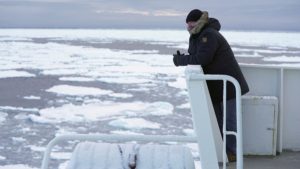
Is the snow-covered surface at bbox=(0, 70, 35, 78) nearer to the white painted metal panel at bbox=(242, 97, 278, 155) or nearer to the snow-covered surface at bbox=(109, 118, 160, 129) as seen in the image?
the snow-covered surface at bbox=(109, 118, 160, 129)

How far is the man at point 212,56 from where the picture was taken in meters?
3.17

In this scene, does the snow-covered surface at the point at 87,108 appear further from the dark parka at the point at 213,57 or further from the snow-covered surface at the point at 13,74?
the dark parka at the point at 213,57

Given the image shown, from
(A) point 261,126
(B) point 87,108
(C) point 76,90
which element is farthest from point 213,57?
(C) point 76,90

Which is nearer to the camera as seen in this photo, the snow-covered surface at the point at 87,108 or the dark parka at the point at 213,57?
the dark parka at the point at 213,57

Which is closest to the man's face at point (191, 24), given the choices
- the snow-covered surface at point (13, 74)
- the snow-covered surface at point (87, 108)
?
the snow-covered surface at point (87, 108)

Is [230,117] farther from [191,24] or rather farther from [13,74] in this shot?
[13,74]

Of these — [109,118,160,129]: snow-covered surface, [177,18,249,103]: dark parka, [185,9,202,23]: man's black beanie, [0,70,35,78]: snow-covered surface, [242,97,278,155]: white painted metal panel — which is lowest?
[109,118,160,129]: snow-covered surface

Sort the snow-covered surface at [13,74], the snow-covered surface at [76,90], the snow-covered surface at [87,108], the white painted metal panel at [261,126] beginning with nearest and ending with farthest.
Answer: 1. the white painted metal panel at [261,126]
2. the snow-covered surface at [87,108]
3. the snow-covered surface at [76,90]
4. the snow-covered surface at [13,74]

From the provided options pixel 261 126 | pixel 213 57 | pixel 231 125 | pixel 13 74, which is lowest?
pixel 13 74

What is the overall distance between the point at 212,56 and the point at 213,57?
5 centimetres

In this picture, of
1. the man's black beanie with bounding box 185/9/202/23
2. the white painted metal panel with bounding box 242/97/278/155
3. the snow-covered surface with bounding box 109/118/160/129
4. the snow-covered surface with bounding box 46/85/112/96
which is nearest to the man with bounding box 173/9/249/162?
the man's black beanie with bounding box 185/9/202/23

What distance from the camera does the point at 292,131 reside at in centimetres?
397

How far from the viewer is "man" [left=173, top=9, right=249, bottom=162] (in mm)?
3174

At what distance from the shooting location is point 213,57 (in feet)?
10.7
